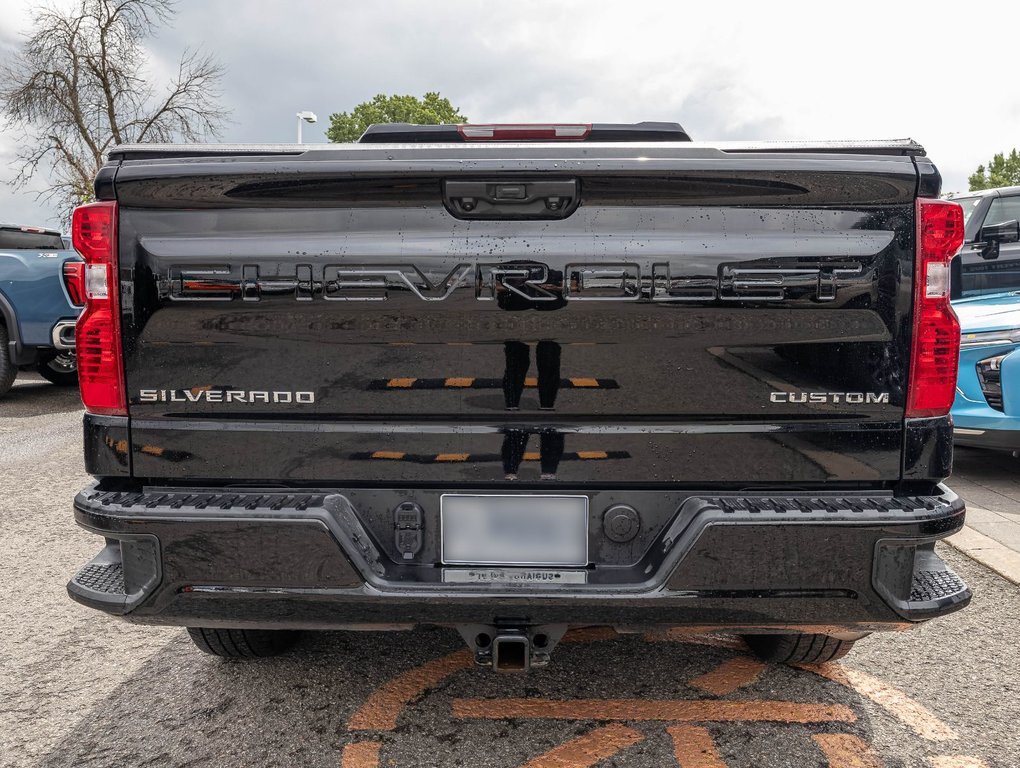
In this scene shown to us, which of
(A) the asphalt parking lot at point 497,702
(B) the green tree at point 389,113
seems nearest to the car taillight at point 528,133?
(A) the asphalt parking lot at point 497,702

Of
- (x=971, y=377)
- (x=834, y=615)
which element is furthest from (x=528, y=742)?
A: (x=971, y=377)

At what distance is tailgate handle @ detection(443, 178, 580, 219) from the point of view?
1.90 m

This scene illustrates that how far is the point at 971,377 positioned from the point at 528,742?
4392 mm

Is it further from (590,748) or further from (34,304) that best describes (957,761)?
(34,304)

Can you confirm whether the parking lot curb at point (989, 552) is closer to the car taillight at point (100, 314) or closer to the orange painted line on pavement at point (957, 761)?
the orange painted line on pavement at point (957, 761)

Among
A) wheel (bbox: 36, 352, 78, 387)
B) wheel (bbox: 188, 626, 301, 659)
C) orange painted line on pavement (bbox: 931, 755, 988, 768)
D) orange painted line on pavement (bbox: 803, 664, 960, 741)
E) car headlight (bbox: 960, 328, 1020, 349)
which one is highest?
car headlight (bbox: 960, 328, 1020, 349)

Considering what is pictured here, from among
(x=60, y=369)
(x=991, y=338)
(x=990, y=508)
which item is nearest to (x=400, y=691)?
(x=990, y=508)

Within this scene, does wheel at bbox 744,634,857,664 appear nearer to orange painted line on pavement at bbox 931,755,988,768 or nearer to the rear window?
orange painted line on pavement at bbox 931,755,988,768

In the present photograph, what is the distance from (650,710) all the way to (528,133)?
1.92m

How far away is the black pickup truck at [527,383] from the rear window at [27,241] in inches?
348

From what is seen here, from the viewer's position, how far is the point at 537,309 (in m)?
1.89

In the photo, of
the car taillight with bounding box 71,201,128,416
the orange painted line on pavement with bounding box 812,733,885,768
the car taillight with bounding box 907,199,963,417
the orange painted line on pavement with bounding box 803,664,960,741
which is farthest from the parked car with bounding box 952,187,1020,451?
the car taillight with bounding box 71,201,128,416

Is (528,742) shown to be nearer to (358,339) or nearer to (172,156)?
(358,339)

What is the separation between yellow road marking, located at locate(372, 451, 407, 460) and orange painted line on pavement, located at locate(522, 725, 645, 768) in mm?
980
